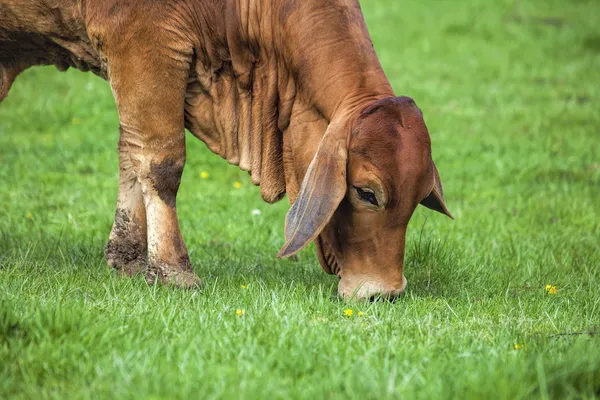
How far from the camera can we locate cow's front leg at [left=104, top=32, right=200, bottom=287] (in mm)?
5078

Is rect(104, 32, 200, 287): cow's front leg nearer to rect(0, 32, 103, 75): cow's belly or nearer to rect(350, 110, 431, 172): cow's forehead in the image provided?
rect(0, 32, 103, 75): cow's belly

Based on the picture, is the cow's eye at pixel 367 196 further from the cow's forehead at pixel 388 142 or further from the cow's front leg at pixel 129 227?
the cow's front leg at pixel 129 227

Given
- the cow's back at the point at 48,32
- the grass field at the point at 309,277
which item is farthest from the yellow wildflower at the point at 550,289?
the cow's back at the point at 48,32

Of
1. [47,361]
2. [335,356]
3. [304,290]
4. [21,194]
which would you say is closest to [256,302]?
[304,290]

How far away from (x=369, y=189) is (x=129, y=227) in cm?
166

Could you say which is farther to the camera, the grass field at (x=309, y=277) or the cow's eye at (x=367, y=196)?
the cow's eye at (x=367, y=196)

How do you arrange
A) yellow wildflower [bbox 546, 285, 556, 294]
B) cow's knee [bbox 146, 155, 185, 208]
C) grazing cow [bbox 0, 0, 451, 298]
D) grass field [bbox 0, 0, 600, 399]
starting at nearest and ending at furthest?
grass field [bbox 0, 0, 600, 399], grazing cow [bbox 0, 0, 451, 298], cow's knee [bbox 146, 155, 185, 208], yellow wildflower [bbox 546, 285, 556, 294]

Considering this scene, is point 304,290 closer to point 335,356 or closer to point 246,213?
point 335,356

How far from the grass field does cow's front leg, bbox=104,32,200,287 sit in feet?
0.73

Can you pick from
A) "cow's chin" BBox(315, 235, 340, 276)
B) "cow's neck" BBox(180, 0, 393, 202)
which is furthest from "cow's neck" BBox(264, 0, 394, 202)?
"cow's chin" BBox(315, 235, 340, 276)

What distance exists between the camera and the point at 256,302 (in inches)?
181

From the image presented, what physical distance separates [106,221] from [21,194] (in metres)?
1.08

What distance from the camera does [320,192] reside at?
15.4 feet

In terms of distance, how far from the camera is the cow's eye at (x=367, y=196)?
4.75 m
